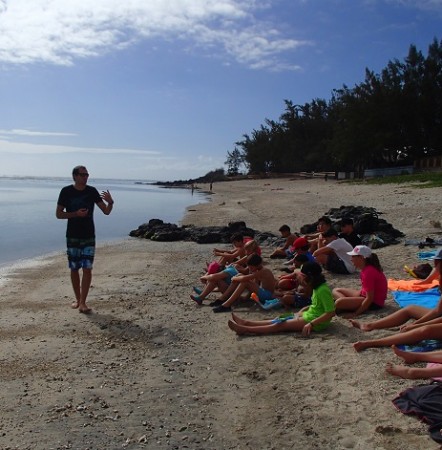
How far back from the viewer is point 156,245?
16031mm

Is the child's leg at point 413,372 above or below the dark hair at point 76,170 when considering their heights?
below

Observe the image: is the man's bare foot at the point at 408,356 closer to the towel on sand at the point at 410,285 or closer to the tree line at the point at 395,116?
the towel on sand at the point at 410,285

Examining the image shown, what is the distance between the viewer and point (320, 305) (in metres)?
6.17

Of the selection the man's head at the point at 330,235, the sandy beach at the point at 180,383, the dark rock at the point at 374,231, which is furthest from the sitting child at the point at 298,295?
the dark rock at the point at 374,231

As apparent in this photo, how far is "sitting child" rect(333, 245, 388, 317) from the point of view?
6.57 m

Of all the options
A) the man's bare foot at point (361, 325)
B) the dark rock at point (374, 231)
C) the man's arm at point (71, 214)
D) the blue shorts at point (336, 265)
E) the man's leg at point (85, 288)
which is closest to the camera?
the man's bare foot at point (361, 325)

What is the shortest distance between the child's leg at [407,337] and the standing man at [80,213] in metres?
4.04

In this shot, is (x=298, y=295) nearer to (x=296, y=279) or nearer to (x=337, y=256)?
(x=296, y=279)

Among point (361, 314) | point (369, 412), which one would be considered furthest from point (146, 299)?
point (369, 412)

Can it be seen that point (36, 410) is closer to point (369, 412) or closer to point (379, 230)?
point (369, 412)

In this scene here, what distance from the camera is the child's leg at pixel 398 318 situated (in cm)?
570

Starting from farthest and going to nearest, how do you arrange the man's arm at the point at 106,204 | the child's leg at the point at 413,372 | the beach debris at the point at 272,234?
the beach debris at the point at 272,234, the man's arm at the point at 106,204, the child's leg at the point at 413,372

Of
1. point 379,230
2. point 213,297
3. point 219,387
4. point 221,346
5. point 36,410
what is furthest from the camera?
point 379,230

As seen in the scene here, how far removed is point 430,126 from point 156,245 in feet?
121
